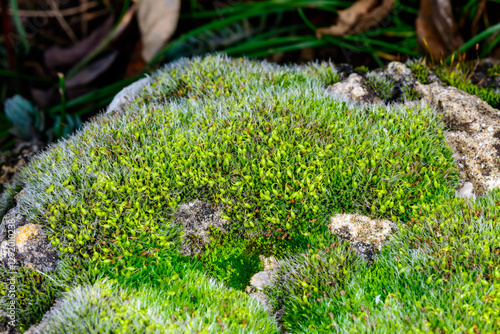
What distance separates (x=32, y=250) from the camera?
3.03 m

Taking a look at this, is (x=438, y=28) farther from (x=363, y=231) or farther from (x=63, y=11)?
(x=63, y=11)

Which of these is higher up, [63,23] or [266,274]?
[63,23]

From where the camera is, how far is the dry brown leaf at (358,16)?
5.77 meters

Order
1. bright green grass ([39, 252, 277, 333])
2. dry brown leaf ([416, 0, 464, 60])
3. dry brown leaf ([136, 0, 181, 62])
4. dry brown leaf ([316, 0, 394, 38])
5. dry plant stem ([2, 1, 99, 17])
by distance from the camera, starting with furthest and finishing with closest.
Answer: dry plant stem ([2, 1, 99, 17]), dry brown leaf ([136, 0, 181, 62]), dry brown leaf ([316, 0, 394, 38]), dry brown leaf ([416, 0, 464, 60]), bright green grass ([39, 252, 277, 333])

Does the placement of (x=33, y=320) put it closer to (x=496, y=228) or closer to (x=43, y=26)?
(x=496, y=228)

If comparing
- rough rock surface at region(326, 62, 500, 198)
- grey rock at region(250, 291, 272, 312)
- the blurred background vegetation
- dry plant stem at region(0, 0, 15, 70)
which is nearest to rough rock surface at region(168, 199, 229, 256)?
grey rock at region(250, 291, 272, 312)

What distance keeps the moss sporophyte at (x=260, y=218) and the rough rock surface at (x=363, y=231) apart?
7 centimetres

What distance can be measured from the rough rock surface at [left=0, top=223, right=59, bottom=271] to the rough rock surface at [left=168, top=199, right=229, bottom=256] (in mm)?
967

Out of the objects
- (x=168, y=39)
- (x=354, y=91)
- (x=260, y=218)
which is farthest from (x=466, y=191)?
(x=168, y=39)

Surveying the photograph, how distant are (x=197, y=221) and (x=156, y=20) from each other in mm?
3988

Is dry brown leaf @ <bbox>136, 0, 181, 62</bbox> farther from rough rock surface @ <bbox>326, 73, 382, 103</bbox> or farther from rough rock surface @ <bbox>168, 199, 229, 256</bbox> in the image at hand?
rough rock surface @ <bbox>168, 199, 229, 256</bbox>

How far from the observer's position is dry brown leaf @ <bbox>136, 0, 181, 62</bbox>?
20.0ft

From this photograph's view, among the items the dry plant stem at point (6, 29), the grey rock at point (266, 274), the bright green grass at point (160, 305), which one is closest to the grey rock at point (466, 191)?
the grey rock at point (266, 274)

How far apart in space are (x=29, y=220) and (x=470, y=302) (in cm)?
319
